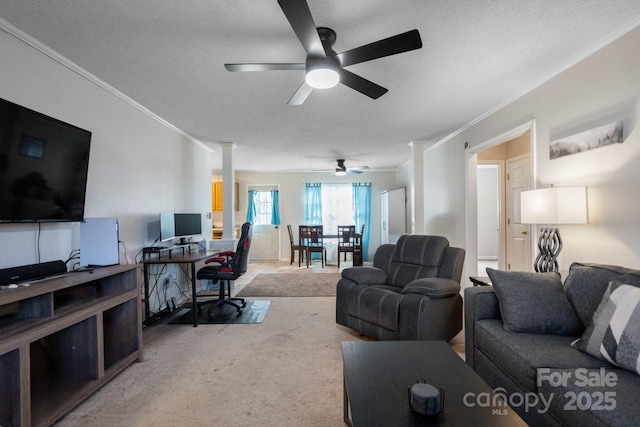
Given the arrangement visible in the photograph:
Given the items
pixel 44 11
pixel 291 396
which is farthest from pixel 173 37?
pixel 291 396

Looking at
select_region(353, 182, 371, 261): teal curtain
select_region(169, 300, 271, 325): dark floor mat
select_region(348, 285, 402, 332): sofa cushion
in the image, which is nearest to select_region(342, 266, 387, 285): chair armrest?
select_region(348, 285, 402, 332): sofa cushion

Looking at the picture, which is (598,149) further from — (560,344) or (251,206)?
(251,206)

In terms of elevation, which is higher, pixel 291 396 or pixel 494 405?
pixel 494 405

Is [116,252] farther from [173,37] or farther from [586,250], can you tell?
[586,250]

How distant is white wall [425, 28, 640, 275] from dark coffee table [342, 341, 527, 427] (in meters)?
1.51

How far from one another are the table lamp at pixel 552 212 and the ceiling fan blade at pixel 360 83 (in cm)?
144

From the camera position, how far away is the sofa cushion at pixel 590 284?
5.02ft

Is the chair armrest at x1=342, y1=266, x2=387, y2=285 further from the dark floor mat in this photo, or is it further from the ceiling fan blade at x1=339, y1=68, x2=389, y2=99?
the ceiling fan blade at x1=339, y1=68, x2=389, y2=99

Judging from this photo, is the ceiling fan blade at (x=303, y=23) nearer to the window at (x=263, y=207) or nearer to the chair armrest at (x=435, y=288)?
the chair armrest at (x=435, y=288)

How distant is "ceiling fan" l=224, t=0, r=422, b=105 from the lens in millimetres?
1436

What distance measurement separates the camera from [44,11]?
1.64 m

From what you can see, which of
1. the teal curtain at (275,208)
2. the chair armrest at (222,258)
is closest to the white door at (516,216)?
the chair armrest at (222,258)

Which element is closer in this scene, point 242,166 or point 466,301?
point 466,301

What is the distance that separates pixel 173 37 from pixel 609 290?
292 centimetres
